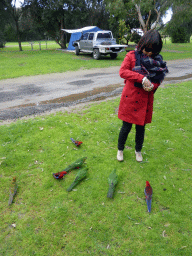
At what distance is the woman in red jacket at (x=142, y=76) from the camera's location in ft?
7.73

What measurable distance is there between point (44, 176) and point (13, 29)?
50.7 meters

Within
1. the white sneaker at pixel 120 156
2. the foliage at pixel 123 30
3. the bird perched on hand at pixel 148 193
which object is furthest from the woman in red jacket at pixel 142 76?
the foliage at pixel 123 30

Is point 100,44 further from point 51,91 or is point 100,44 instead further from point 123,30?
point 123,30

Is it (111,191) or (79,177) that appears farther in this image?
(79,177)

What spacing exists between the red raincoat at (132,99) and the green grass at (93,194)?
0.88 metres

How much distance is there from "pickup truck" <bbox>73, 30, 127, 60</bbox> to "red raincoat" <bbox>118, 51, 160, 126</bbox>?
12.9 meters

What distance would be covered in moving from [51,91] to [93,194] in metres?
5.43

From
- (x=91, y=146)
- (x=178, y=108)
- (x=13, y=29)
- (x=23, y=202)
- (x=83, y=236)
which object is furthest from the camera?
(x=13, y=29)

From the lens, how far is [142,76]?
7.84 feet

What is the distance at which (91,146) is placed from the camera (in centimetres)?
363

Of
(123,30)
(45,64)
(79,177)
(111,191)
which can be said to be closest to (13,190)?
(79,177)

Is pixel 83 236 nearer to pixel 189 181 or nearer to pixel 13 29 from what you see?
pixel 189 181

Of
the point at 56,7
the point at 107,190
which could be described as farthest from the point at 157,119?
the point at 56,7

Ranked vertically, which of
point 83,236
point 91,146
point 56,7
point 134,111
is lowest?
point 83,236
